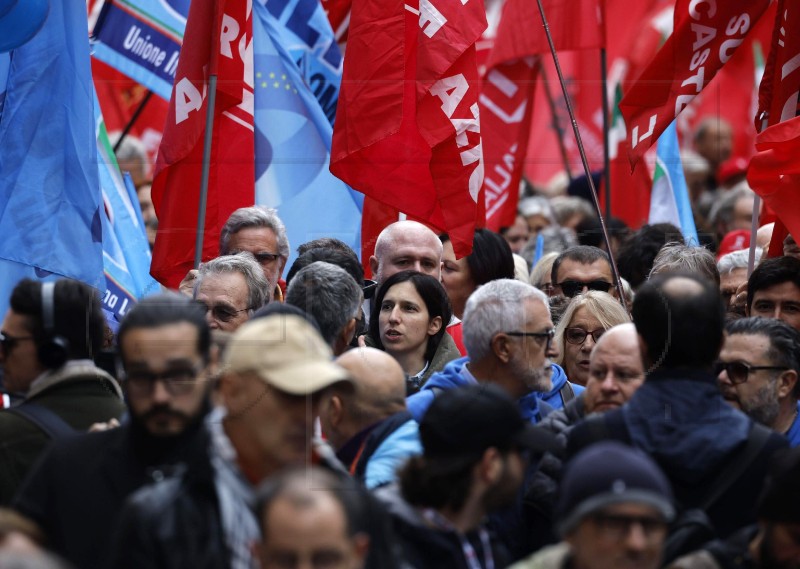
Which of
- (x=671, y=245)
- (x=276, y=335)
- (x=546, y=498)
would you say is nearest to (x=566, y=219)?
(x=671, y=245)

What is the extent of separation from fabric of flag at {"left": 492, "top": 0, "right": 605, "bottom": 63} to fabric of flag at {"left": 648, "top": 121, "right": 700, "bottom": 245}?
1206 millimetres

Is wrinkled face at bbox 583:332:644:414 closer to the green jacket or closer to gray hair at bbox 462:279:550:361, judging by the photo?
gray hair at bbox 462:279:550:361

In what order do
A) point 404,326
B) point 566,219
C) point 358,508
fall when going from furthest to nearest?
1. point 566,219
2. point 404,326
3. point 358,508

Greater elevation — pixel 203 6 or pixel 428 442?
pixel 203 6

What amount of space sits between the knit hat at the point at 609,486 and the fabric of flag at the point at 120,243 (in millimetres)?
4942

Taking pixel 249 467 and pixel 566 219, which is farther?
pixel 566 219

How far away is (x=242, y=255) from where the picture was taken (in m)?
7.59

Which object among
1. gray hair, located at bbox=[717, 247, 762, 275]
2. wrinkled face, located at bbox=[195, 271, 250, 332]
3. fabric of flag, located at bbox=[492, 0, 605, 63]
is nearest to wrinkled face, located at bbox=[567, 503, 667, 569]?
wrinkled face, located at bbox=[195, 271, 250, 332]

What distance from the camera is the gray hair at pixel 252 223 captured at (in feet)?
27.0

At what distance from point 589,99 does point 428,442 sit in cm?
1303

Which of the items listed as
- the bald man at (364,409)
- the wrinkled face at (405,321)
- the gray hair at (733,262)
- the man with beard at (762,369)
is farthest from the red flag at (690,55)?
the bald man at (364,409)

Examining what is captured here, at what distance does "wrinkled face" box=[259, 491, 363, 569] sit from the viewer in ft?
12.3

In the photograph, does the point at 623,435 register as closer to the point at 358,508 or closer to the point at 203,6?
the point at 358,508

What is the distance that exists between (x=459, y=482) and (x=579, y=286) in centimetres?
405
